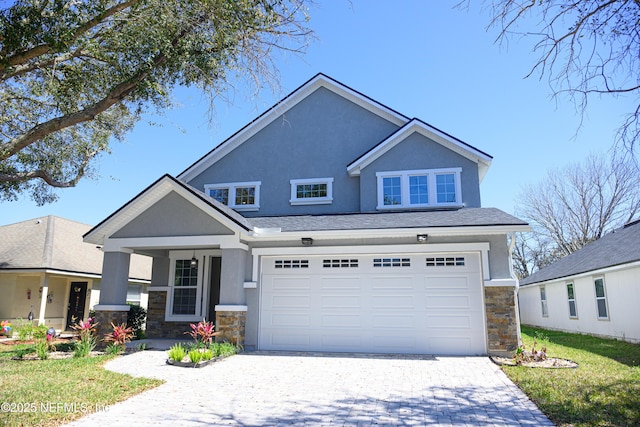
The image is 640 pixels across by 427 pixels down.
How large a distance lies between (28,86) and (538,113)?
1218cm

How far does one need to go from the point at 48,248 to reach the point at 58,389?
13.5 metres

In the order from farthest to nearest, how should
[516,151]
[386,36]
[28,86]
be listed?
1. [516,151]
2. [28,86]
3. [386,36]

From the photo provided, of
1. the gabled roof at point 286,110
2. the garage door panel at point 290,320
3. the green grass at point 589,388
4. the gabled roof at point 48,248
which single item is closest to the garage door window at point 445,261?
the green grass at point 589,388

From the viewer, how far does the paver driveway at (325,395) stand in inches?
221

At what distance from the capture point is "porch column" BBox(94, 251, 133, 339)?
11.9 m

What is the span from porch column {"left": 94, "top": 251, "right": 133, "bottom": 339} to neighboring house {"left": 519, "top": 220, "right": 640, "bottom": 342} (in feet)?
48.2

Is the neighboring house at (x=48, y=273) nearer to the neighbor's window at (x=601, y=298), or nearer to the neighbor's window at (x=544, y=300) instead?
the neighbor's window at (x=601, y=298)

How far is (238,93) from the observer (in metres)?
7.55

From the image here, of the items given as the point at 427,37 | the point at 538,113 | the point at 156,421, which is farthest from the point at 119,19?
the point at 538,113

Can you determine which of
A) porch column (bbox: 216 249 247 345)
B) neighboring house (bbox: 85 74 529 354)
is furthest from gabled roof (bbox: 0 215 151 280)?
porch column (bbox: 216 249 247 345)

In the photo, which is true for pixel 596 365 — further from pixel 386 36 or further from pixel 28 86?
pixel 28 86

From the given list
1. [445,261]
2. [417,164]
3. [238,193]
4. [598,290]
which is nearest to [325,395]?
[445,261]

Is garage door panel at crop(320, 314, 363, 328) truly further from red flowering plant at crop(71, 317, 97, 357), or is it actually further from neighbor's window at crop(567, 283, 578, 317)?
neighbor's window at crop(567, 283, 578, 317)

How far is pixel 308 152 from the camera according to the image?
14922mm
